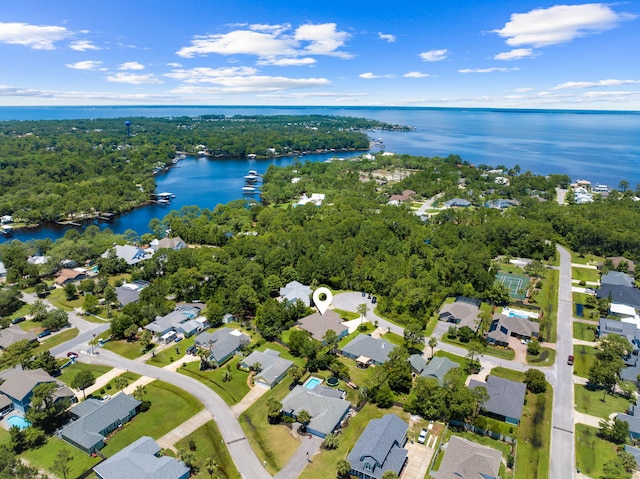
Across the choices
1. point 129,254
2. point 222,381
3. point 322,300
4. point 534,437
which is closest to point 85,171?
point 129,254

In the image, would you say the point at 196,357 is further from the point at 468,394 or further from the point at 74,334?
the point at 468,394

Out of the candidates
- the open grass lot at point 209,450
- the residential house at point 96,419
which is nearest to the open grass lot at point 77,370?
the residential house at point 96,419

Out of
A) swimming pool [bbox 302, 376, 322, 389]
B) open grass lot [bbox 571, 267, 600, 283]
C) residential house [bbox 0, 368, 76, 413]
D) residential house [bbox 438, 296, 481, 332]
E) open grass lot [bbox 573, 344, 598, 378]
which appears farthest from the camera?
open grass lot [bbox 571, 267, 600, 283]

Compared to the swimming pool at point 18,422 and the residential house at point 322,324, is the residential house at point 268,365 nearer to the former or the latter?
the residential house at point 322,324

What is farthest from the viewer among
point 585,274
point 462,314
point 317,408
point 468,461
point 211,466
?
point 585,274

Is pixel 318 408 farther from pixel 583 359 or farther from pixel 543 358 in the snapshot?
pixel 583 359

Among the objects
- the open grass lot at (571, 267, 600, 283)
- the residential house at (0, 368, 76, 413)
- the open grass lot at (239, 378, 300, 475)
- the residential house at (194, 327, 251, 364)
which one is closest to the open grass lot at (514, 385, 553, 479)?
the open grass lot at (239, 378, 300, 475)

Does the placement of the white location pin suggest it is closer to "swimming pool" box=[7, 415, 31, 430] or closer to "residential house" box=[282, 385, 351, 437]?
"residential house" box=[282, 385, 351, 437]
